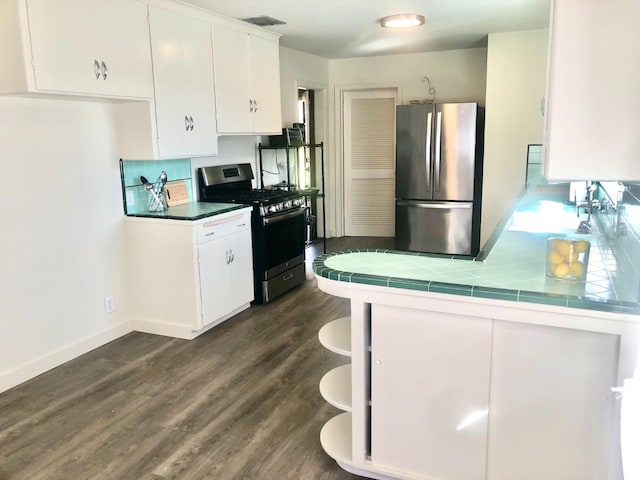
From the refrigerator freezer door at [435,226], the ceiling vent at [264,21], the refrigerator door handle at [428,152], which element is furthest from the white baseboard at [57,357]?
the refrigerator door handle at [428,152]

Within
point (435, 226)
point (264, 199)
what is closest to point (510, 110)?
point (435, 226)

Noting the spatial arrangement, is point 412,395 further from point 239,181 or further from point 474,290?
point 239,181

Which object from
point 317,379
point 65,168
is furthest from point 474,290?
point 65,168

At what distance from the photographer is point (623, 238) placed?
1.98m

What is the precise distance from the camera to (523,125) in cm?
522

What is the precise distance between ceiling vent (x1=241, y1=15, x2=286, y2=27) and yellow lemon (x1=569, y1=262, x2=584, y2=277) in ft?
10.8

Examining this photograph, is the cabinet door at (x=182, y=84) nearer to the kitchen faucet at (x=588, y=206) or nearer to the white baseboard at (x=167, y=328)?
the white baseboard at (x=167, y=328)

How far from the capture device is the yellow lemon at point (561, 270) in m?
1.86

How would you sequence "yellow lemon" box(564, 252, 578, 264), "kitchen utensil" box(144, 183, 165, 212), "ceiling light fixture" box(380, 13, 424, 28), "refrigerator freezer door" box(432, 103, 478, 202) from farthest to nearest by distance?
1. "refrigerator freezer door" box(432, 103, 478, 202)
2. "ceiling light fixture" box(380, 13, 424, 28)
3. "kitchen utensil" box(144, 183, 165, 212)
4. "yellow lemon" box(564, 252, 578, 264)

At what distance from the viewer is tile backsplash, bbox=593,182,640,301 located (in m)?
1.67

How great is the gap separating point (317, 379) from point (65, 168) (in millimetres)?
2145

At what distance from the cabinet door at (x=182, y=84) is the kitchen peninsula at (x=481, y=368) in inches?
82.7

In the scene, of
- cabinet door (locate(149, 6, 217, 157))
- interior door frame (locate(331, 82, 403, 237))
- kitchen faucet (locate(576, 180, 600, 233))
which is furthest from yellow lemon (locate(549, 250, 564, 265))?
interior door frame (locate(331, 82, 403, 237))

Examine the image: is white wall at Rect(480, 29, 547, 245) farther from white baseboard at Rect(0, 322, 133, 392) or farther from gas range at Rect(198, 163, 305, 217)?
white baseboard at Rect(0, 322, 133, 392)
